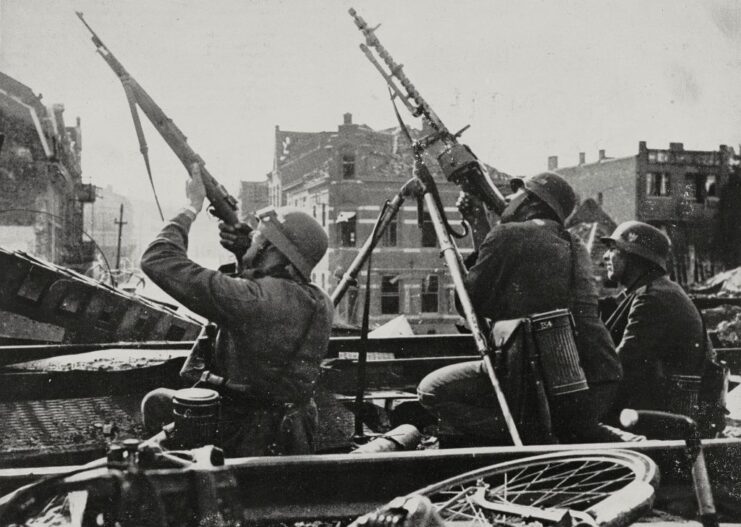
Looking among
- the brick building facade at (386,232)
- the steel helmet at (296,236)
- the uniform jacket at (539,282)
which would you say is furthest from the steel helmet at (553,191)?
the brick building facade at (386,232)

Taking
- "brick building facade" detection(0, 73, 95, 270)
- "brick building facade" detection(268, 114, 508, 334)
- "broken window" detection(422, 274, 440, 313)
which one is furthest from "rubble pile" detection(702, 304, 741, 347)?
"brick building facade" detection(0, 73, 95, 270)

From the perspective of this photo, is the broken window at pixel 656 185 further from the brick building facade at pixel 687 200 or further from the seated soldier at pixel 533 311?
the seated soldier at pixel 533 311

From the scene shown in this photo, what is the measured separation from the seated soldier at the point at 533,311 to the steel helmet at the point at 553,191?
43mm

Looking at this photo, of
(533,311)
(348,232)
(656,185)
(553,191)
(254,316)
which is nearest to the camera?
(254,316)

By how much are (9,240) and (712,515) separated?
82.7 feet

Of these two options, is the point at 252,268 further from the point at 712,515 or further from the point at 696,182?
the point at 696,182

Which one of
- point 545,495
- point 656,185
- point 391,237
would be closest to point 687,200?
point 656,185

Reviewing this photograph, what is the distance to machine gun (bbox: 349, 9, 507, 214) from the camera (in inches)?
217

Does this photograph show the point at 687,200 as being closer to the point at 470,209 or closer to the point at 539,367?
the point at 470,209

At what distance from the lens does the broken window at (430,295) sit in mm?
31661

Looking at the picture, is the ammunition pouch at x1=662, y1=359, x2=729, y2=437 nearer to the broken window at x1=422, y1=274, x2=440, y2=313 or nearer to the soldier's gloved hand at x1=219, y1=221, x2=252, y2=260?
the soldier's gloved hand at x1=219, y1=221, x2=252, y2=260

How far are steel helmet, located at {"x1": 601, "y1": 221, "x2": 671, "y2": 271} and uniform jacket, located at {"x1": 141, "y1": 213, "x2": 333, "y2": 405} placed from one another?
7.39 feet

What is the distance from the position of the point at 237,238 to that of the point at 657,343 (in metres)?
2.73

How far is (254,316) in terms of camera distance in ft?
10.8
